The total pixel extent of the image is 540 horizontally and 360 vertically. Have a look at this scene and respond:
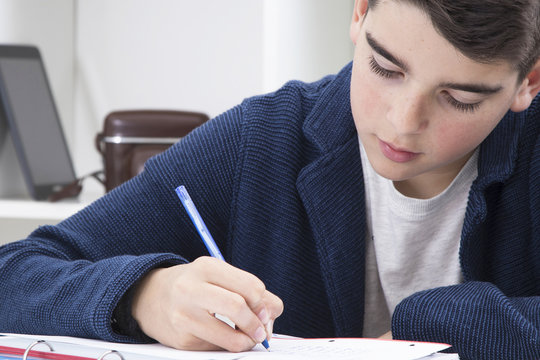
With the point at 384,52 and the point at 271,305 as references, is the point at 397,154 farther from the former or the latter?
the point at 271,305

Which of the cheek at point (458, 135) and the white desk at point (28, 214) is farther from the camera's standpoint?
the white desk at point (28, 214)

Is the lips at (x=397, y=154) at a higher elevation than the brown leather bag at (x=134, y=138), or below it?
higher

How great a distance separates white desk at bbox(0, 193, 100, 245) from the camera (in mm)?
1478

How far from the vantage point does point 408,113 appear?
0.75m

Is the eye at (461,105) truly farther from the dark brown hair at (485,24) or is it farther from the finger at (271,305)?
the finger at (271,305)

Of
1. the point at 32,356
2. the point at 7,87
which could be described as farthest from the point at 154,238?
the point at 7,87

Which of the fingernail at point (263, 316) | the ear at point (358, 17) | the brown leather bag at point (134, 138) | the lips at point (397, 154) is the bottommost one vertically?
the brown leather bag at point (134, 138)

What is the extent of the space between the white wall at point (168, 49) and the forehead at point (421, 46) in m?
1.04

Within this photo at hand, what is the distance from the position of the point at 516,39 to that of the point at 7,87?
1.25 m

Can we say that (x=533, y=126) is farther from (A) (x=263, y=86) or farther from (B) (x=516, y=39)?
(A) (x=263, y=86)

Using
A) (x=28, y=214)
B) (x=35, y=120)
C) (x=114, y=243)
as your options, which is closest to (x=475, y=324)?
(x=114, y=243)

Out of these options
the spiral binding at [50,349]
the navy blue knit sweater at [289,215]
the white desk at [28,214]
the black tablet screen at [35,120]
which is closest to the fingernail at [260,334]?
the spiral binding at [50,349]

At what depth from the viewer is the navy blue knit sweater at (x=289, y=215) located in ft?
2.89

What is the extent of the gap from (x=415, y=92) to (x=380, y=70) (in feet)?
0.16
